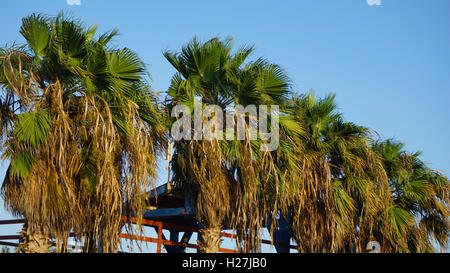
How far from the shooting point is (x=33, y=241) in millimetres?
9266

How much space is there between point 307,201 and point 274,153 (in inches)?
92.1

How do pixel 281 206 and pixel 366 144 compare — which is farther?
pixel 366 144

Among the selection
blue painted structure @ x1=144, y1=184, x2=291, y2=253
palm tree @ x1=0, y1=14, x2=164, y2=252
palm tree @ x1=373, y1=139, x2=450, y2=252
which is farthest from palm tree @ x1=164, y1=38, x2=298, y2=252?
palm tree @ x1=373, y1=139, x2=450, y2=252

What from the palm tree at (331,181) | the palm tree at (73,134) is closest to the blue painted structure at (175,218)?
the palm tree at (331,181)

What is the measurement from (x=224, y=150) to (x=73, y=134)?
3.60 meters

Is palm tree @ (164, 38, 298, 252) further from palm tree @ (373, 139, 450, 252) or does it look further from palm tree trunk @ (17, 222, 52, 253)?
palm tree @ (373, 139, 450, 252)

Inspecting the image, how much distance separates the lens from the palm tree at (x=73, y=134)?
30.4ft

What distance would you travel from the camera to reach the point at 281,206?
12.8 meters

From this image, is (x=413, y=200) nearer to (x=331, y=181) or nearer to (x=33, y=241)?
(x=331, y=181)

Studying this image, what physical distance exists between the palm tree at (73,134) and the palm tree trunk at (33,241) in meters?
0.02

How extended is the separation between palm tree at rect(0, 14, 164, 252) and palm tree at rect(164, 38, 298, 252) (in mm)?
1317

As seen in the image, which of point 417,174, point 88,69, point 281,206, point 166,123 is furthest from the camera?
point 417,174
